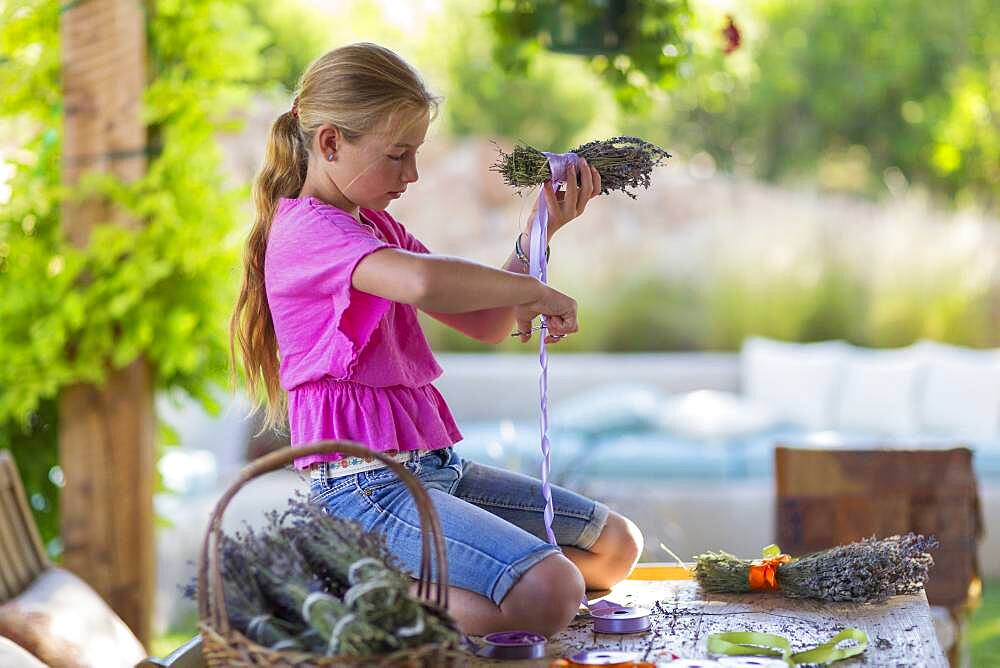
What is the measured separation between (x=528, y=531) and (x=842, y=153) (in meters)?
13.5

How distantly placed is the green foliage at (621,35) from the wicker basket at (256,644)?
1979 mm

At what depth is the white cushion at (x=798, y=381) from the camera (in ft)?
20.8

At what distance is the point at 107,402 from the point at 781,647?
2383mm

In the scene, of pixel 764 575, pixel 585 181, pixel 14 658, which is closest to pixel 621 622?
pixel 764 575

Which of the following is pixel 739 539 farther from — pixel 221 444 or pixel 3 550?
pixel 3 550

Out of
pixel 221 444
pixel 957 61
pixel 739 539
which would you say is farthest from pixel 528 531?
pixel 957 61

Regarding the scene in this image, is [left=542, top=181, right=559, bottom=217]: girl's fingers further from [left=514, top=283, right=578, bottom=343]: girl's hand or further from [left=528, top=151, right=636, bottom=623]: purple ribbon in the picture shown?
[left=514, top=283, right=578, bottom=343]: girl's hand

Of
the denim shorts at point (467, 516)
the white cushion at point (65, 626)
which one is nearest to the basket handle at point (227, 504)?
the denim shorts at point (467, 516)

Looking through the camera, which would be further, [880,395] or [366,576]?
[880,395]

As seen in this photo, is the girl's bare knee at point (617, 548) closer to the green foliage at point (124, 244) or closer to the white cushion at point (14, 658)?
the white cushion at point (14, 658)

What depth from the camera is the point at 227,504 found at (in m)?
1.70

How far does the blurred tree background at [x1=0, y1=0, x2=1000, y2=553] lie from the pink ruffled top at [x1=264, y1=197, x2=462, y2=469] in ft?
1.29

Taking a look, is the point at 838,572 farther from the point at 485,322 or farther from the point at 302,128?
the point at 302,128

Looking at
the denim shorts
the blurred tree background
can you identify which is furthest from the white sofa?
the denim shorts
